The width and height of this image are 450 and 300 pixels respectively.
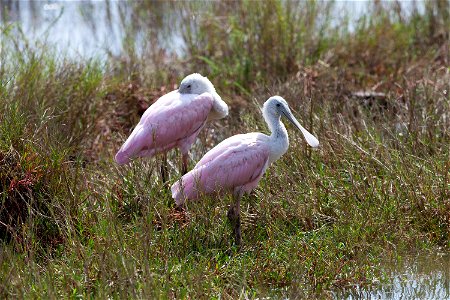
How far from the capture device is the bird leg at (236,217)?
21.2 ft

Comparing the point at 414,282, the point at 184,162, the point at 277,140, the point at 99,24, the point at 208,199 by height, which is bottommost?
the point at 99,24

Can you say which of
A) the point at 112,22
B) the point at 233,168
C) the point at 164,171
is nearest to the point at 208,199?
the point at 233,168

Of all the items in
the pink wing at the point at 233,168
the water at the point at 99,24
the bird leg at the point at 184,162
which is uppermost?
the pink wing at the point at 233,168

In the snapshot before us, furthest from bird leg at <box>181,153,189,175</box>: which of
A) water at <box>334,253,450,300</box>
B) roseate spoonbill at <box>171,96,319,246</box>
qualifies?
water at <box>334,253,450,300</box>

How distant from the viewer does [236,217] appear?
6551 millimetres

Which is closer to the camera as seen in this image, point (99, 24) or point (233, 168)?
point (233, 168)

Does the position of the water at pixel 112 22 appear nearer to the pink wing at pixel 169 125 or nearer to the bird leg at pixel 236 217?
the pink wing at pixel 169 125

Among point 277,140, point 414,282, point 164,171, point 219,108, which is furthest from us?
point 219,108

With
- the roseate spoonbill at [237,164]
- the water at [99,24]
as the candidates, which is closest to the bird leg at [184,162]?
the roseate spoonbill at [237,164]

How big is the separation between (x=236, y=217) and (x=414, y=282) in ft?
3.76

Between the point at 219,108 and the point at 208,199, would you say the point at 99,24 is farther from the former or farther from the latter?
the point at 208,199

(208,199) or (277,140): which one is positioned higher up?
(277,140)

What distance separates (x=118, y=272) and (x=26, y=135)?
1.59m

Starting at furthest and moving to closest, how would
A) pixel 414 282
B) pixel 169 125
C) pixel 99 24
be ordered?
pixel 99 24 → pixel 169 125 → pixel 414 282
